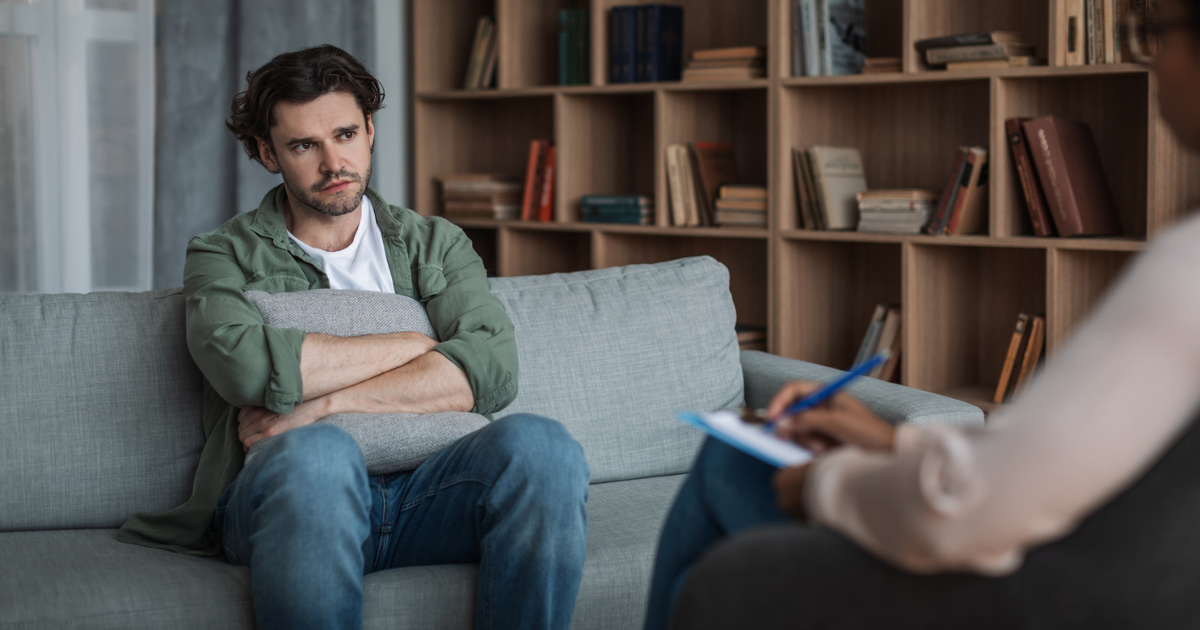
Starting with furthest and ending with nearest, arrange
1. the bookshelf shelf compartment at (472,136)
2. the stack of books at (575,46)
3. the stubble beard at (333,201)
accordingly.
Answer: the bookshelf shelf compartment at (472,136), the stack of books at (575,46), the stubble beard at (333,201)

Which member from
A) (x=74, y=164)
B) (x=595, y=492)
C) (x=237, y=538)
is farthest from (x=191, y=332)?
(x=74, y=164)

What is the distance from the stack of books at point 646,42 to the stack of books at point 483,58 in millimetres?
525

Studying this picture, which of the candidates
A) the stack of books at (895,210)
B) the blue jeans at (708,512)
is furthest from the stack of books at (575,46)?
the blue jeans at (708,512)

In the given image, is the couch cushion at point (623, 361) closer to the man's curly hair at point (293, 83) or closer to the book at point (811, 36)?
the man's curly hair at point (293, 83)

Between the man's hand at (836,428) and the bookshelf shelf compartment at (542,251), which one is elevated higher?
the bookshelf shelf compartment at (542,251)

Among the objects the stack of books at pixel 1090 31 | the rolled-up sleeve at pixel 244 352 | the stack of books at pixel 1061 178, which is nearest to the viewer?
the rolled-up sleeve at pixel 244 352

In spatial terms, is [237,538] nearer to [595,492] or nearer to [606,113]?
[595,492]

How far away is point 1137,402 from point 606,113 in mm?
2840

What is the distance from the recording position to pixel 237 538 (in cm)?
151

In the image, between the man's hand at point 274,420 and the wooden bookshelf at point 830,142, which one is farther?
the wooden bookshelf at point 830,142

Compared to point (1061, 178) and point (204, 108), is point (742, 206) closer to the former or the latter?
point (1061, 178)

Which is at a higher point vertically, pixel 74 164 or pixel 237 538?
pixel 74 164

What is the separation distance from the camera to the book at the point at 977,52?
2.44m

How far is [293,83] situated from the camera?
181cm
